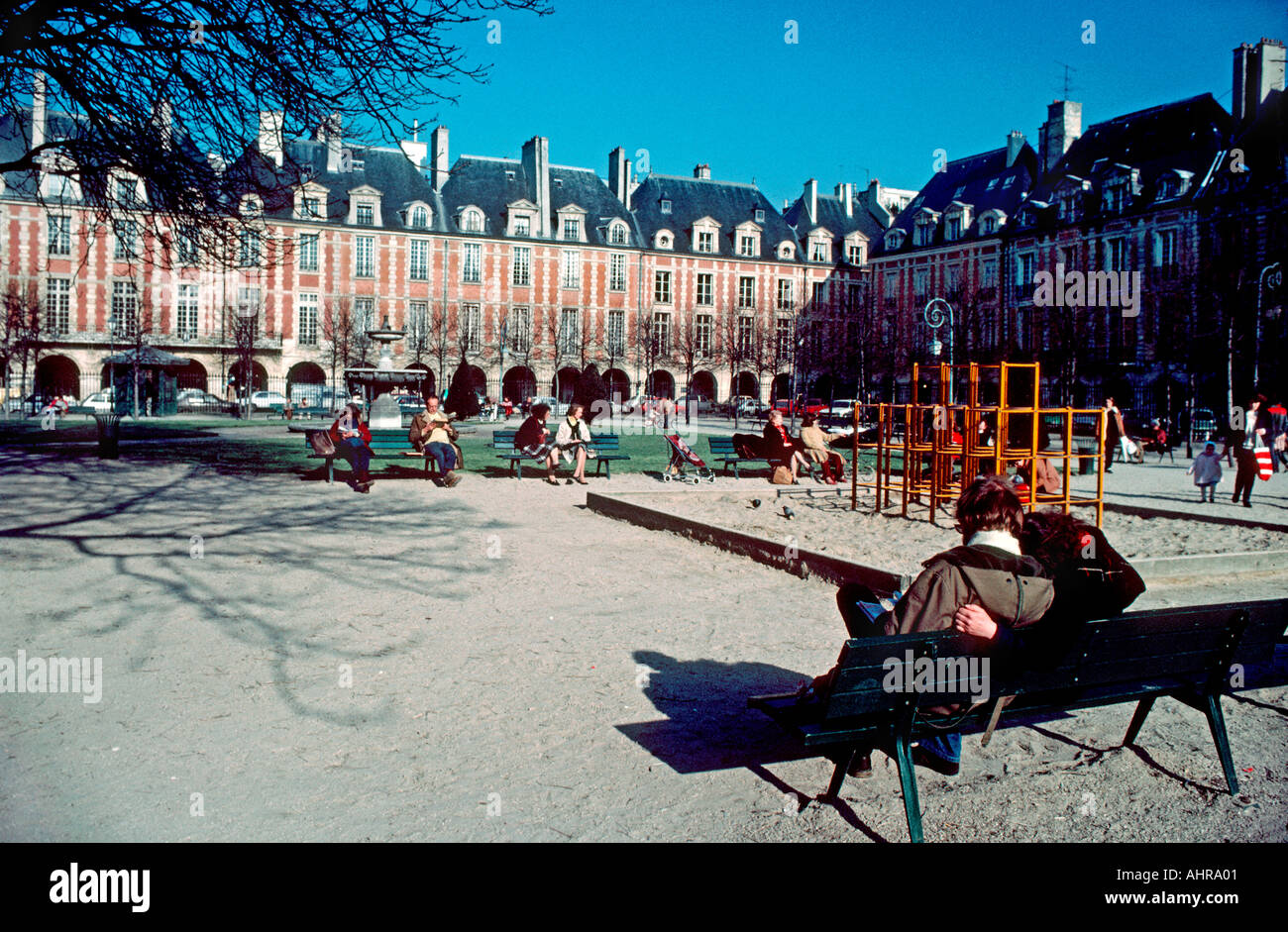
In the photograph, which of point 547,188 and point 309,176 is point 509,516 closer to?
point 309,176

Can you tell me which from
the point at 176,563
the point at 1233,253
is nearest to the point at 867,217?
the point at 1233,253

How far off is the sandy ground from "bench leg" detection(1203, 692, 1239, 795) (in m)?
0.08

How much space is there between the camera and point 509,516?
13102 mm

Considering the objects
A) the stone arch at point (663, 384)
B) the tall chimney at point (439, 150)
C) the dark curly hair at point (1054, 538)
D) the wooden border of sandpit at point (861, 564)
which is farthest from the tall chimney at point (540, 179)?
the dark curly hair at point (1054, 538)

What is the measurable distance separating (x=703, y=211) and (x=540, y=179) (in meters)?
11.0

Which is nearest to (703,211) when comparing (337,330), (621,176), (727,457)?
(621,176)

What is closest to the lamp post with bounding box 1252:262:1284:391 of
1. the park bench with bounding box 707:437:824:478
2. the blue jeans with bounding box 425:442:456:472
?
the park bench with bounding box 707:437:824:478

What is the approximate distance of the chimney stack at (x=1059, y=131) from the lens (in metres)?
55.0

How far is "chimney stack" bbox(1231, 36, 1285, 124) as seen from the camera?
147 ft

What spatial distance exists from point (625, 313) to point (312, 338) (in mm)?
18371

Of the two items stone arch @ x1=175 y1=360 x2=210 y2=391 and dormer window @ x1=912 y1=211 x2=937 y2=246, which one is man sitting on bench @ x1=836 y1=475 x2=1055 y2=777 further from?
dormer window @ x1=912 y1=211 x2=937 y2=246

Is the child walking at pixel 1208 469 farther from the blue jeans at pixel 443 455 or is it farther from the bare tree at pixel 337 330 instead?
the bare tree at pixel 337 330
